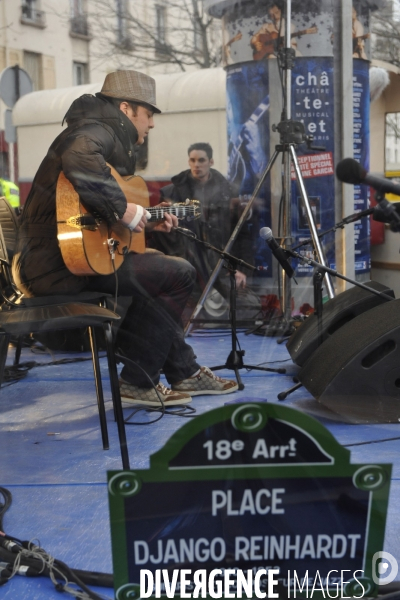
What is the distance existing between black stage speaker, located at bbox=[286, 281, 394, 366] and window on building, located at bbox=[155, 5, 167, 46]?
724 millimetres

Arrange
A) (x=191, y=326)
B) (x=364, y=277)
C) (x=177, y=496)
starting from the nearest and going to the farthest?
1. (x=177, y=496)
2. (x=191, y=326)
3. (x=364, y=277)

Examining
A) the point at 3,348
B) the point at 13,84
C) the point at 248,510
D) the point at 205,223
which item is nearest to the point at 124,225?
the point at 205,223

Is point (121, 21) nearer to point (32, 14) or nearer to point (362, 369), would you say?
point (32, 14)

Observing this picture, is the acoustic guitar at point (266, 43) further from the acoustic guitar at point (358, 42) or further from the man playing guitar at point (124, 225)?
the man playing guitar at point (124, 225)

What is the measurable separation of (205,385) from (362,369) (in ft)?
1.84

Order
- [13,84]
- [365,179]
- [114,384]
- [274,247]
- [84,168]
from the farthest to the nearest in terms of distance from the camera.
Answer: [114,384], [274,247], [13,84], [84,168], [365,179]

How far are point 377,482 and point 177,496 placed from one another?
11.5 inches

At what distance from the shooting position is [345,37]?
1.49 metres

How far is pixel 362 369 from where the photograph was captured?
1958mm

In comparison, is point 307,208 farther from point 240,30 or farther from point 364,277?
point 240,30

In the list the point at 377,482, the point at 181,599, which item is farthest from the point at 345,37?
the point at 181,599

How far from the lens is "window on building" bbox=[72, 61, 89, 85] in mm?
1440

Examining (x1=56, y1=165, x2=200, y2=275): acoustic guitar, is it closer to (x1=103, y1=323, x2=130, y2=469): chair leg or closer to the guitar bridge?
the guitar bridge

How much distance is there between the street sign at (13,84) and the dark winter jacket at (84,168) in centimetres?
13
